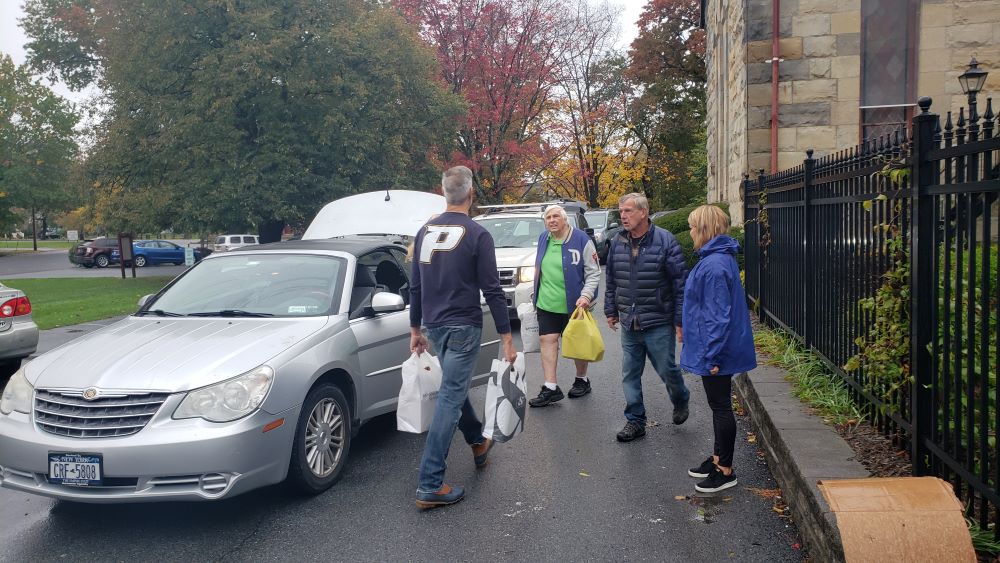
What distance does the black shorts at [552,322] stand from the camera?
24.1 ft

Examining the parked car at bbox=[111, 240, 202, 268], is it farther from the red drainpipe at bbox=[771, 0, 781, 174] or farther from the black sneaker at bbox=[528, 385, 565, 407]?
the black sneaker at bbox=[528, 385, 565, 407]

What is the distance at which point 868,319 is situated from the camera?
5051 mm

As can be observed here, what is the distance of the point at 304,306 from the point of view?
5.78 meters

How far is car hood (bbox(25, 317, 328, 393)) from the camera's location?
4.54m

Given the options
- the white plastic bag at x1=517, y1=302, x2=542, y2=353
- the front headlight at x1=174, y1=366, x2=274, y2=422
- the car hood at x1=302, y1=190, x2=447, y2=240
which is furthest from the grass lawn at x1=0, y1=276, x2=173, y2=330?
the front headlight at x1=174, y1=366, x2=274, y2=422

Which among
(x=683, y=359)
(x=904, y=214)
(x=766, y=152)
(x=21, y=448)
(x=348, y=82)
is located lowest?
(x=21, y=448)

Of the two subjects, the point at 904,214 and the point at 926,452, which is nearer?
the point at 926,452

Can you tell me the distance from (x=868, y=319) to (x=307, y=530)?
138 inches

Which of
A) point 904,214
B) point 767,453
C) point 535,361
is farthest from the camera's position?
point 535,361

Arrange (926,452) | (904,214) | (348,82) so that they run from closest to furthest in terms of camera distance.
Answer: (926,452)
(904,214)
(348,82)

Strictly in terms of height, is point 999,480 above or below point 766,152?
below

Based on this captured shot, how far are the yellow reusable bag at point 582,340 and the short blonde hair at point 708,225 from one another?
1843 mm

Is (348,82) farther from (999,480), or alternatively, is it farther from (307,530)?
(999,480)

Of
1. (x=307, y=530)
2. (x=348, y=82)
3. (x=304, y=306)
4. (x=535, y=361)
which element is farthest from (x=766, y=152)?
(x=348, y=82)
